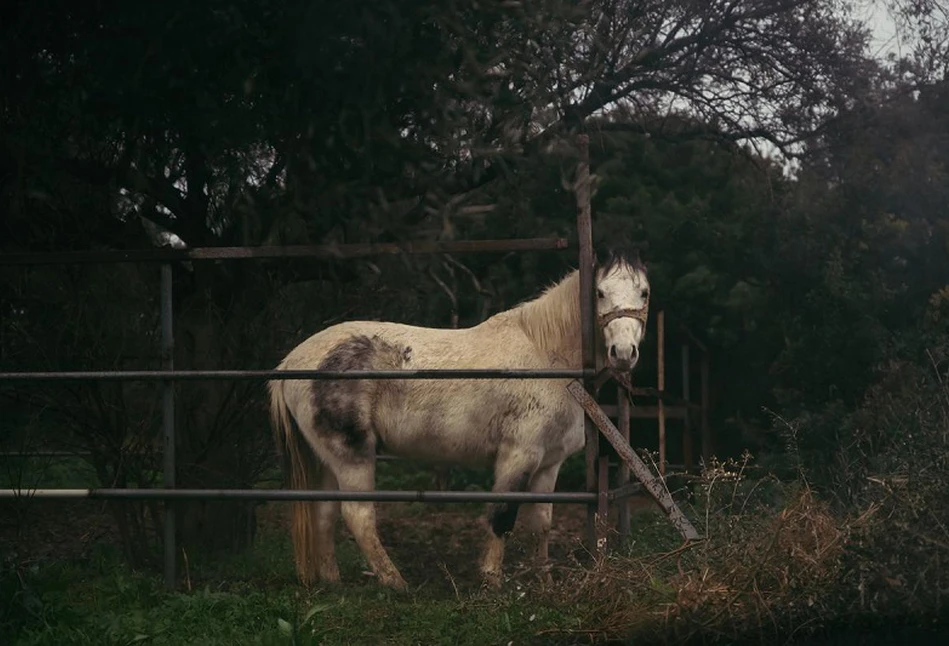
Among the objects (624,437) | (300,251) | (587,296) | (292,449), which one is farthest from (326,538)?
(587,296)

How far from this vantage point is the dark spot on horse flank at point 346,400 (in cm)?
764

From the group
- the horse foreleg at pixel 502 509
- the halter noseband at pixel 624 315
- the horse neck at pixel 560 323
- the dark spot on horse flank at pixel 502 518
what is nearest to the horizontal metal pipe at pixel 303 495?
the horse foreleg at pixel 502 509

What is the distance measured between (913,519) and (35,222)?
217 inches

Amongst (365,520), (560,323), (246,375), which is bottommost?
(365,520)

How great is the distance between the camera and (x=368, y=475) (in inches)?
301

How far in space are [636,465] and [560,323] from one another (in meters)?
1.69

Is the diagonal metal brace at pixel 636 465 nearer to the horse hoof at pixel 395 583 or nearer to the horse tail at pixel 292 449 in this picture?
the horse hoof at pixel 395 583

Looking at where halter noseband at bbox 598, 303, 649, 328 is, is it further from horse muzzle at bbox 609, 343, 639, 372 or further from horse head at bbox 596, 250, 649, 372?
horse muzzle at bbox 609, 343, 639, 372

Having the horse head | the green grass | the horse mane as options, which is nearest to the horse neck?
the horse mane

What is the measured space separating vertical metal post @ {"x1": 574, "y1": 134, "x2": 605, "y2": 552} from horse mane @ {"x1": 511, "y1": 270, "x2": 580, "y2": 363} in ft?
Answer: 3.76

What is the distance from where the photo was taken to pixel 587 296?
21.4ft

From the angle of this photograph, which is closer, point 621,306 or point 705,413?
point 621,306

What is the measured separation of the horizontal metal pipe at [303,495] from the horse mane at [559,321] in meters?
1.49

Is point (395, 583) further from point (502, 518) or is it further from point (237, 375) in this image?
point (237, 375)
